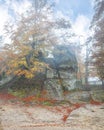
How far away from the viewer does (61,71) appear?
88.1 ft

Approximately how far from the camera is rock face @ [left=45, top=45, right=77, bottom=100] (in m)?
24.6

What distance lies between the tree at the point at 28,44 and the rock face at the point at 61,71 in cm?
198

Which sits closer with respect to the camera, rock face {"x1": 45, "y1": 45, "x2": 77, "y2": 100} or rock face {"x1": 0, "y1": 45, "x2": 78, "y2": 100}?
rock face {"x1": 0, "y1": 45, "x2": 78, "y2": 100}

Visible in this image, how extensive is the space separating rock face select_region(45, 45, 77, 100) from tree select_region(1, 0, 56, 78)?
1.98m

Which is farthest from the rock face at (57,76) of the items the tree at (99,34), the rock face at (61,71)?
the tree at (99,34)

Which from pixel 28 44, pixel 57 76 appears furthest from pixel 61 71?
pixel 28 44

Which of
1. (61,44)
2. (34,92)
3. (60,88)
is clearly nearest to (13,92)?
(34,92)

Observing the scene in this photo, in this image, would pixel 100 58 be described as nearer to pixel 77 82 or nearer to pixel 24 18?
pixel 77 82

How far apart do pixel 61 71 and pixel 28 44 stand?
5.49 m

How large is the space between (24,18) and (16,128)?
49.6ft

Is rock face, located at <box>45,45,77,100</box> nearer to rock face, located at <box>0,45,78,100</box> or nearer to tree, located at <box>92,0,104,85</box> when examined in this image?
rock face, located at <box>0,45,78,100</box>

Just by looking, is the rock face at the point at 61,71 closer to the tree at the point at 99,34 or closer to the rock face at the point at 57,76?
the rock face at the point at 57,76

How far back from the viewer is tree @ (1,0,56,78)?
2292cm

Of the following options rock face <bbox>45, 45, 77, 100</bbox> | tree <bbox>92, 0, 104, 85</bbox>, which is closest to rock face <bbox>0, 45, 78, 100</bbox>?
rock face <bbox>45, 45, 77, 100</bbox>
